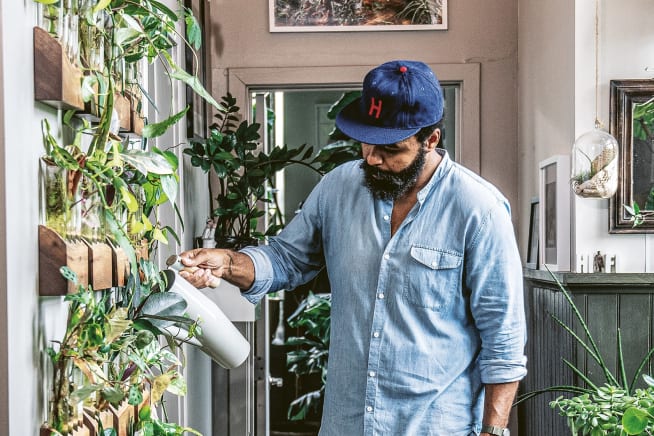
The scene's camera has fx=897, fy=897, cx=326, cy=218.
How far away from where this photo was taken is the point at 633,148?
3.04 m

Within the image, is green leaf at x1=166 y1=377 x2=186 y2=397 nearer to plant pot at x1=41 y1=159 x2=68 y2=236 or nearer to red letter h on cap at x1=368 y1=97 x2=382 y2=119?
plant pot at x1=41 y1=159 x2=68 y2=236

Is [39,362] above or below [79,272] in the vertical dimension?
below

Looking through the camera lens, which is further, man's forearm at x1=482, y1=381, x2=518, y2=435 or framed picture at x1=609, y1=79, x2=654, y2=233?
framed picture at x1=609, y1=79, x2=654, y2=233

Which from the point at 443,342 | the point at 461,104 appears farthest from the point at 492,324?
the point at 461,104

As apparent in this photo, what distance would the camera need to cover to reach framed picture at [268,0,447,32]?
12.3ft

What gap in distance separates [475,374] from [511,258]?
274 mm

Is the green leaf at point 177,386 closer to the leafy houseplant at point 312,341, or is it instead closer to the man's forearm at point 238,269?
the man's forearm at point 238,269

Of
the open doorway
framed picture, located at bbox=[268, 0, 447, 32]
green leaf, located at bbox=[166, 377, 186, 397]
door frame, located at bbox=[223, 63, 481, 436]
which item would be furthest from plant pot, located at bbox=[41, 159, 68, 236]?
the open doorway

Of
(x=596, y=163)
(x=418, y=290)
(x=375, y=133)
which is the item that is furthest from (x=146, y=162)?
(x=596, y=163)

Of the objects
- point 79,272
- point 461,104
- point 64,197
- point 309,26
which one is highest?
point 309,26

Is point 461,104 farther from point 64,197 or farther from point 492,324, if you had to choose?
point 64,197

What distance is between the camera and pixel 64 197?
1.25 metres

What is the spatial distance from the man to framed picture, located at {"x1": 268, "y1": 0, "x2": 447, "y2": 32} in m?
1.88

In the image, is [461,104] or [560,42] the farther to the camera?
[461,104]
